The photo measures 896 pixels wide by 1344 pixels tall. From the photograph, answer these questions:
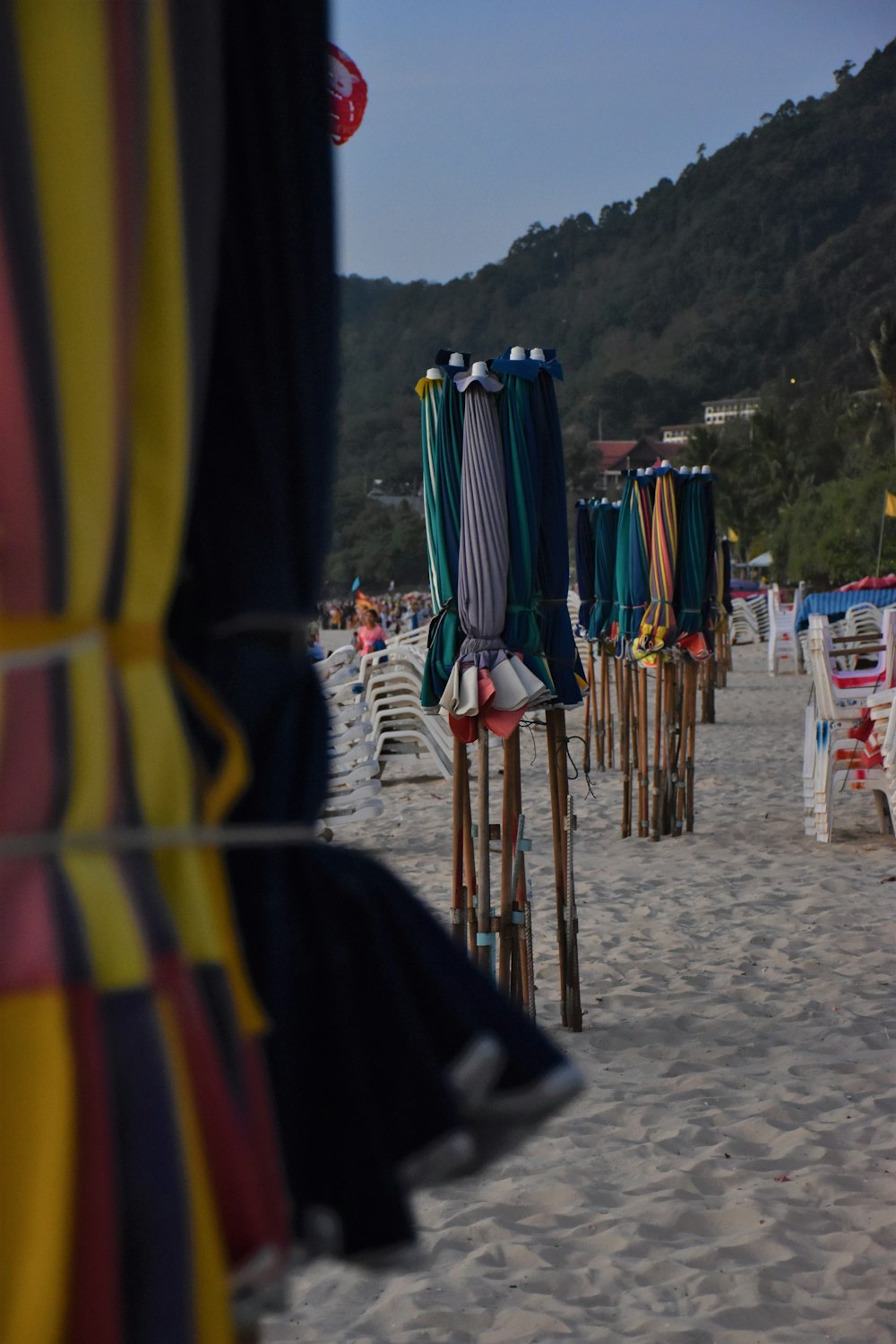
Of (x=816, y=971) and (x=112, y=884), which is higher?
(x=112, y=884)

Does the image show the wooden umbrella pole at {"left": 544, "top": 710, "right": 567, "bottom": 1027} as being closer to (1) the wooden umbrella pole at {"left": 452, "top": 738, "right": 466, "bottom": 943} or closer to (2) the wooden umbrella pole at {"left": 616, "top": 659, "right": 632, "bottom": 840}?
(1) the wooden umbrella pole at {"left": 452, "top": 738, "right": 466, "bottom": 943}

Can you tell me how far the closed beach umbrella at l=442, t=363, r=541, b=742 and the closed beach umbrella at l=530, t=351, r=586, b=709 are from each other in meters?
0.15

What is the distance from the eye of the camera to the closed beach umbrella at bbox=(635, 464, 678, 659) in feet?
21.8

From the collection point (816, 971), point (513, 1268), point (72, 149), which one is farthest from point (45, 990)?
point (816, 971)

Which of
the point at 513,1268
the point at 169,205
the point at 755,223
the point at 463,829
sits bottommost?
the point at 513,1268

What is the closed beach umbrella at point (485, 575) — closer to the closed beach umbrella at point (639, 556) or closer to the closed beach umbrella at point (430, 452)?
the closed beach umbrella at point (430, 452)

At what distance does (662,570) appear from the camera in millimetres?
6730

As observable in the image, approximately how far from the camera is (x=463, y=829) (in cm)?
369

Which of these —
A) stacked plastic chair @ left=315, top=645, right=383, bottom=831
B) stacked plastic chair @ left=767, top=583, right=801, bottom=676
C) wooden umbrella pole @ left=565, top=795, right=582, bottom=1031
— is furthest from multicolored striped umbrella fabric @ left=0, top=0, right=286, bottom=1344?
stacked plastic chair @ left=767, top=583, right=801, bottom=676

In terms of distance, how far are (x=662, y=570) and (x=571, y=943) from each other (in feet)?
10.7

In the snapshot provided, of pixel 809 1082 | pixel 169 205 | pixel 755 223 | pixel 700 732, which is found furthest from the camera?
pixel 755 223

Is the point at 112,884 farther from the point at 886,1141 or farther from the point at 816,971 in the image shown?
the point at 816,971

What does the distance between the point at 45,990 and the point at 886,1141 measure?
280 cm

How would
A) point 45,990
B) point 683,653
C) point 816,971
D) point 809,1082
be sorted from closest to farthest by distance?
1. point 45,990
2. point 809,1082
3. point 816,971
4. point 683,653
